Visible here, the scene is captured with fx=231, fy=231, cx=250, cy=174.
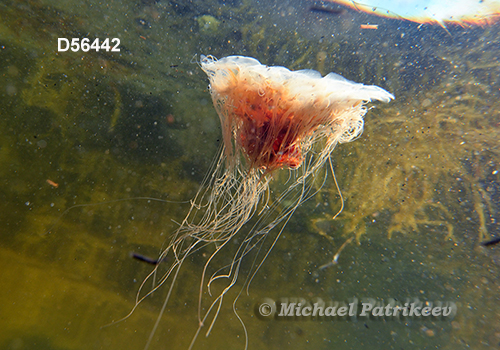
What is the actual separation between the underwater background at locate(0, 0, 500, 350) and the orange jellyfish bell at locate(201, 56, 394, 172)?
4.40 feet

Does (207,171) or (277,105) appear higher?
(277,105)

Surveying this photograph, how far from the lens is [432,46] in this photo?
2982 mm

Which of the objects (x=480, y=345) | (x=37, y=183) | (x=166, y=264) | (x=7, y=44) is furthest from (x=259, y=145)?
(x=480, y=345)

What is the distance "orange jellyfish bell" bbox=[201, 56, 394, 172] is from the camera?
195 centimetres

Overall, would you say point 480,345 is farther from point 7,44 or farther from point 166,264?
point 7,44

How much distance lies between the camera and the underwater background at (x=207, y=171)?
3068 millimetres

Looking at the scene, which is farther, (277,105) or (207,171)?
(207,171)

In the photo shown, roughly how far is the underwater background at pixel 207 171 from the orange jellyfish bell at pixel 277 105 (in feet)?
4.40

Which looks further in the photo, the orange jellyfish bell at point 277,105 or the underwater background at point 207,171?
the underwater background at point 207,171

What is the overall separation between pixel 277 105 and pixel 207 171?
1.98 meters

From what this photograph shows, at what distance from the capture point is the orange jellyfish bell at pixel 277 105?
1954 mm

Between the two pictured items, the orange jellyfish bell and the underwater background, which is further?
the underwater background

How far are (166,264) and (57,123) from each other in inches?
104

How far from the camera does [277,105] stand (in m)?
2.05
